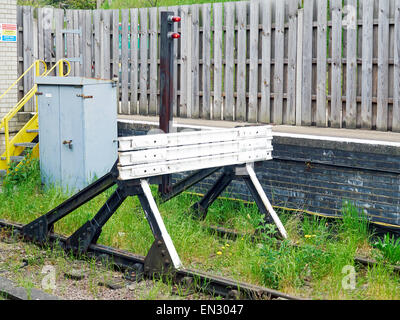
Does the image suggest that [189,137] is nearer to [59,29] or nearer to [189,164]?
[189,164]

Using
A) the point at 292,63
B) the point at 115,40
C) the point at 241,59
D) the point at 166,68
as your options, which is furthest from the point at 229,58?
the point at 166,68

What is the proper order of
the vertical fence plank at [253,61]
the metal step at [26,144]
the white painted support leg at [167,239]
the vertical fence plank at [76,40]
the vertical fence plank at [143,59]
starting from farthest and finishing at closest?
the vertical fence plank at [76,40] → the vertical fence plank at [143,59] → the metal step at [26,144] → the vertical fence plank at [253,61] → the white painted support leg at [167,239]

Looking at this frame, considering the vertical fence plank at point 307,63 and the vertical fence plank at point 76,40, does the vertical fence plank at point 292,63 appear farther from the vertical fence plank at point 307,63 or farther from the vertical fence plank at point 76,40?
the vertical fence plank at point 76,40

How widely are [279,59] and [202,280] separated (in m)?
5.17

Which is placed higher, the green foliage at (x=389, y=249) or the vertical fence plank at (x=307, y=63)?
the vertical fence plank at (x=307, y=63)

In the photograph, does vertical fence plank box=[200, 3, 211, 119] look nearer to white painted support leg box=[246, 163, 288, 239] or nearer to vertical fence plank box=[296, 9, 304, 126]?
vertical fence plank box=[296, 9, 304, 126]

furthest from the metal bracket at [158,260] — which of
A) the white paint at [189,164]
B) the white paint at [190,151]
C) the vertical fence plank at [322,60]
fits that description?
the vertical fence plank at [322,60]

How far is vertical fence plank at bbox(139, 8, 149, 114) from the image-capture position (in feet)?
41.5

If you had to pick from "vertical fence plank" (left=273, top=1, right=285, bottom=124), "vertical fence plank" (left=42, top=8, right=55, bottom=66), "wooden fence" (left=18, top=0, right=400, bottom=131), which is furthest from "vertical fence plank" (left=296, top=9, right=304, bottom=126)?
"vertical fence plank" (left=42, top=8, right=55, bottom=66)

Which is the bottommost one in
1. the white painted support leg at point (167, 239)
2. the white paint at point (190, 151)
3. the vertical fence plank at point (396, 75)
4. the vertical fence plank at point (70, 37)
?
the white painted support leg at point (167, 239)

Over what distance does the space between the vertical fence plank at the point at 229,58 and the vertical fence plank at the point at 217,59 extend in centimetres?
13

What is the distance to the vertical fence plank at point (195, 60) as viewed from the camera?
→ 38.8 ft

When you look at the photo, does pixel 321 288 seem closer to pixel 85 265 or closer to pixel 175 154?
pixel 175 154
